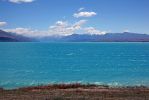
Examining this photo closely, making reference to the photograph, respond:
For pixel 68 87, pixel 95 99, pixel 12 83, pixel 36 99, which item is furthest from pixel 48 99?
pixel 12 83

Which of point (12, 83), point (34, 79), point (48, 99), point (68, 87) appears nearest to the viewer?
point (48, 99)

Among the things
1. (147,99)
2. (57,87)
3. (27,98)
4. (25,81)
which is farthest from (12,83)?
(147,99)

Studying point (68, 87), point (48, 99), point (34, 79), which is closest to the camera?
point (48, 99)

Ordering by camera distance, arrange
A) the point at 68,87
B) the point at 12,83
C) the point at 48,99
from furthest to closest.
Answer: the point at 12,83 < the point at 68,87 < the point at 48,99

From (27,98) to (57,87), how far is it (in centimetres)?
1295

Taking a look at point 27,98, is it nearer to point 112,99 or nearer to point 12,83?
point 112,99

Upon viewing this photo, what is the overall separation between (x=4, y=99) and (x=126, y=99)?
9160 millimetres

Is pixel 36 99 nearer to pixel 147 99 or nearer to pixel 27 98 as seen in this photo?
pixel 27 98

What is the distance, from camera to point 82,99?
2484cm

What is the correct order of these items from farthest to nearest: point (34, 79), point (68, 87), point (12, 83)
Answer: point (34, 79) < point (12, 83) < point (68, 87)

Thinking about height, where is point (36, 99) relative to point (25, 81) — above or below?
above

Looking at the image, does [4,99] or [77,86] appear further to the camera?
[77,86]

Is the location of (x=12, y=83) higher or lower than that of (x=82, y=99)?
lower

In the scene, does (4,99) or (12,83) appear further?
(12,83)
